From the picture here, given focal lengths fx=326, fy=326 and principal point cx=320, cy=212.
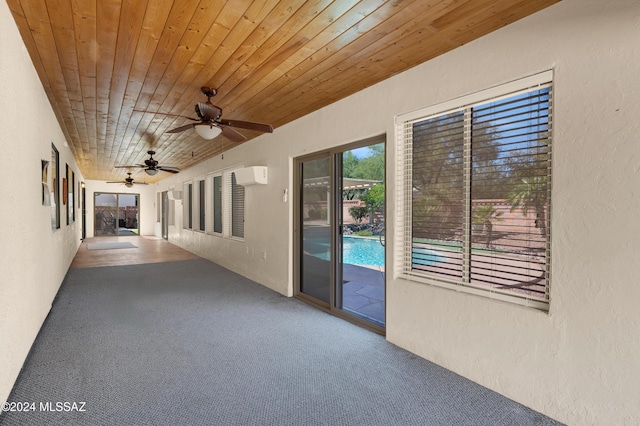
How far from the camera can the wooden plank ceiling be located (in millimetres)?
1975

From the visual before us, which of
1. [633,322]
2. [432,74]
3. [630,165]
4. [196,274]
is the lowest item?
[196,274]

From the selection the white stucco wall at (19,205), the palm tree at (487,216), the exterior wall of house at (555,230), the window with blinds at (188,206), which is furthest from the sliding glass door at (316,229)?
the window with blinds at (188,206)

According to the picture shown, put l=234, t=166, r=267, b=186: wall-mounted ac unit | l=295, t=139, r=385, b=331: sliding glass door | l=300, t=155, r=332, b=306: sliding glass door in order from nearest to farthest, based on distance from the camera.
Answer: l=295, t=139, r=385, b=331: sliding glass door → l=300, t=155, r=332, b=306: sliding glass door → l=234, t=166, r=267, b=186: wall-mounted ac unit

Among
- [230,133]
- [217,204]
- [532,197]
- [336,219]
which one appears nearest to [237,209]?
[217,204]

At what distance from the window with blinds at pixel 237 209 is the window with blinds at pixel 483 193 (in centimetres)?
398

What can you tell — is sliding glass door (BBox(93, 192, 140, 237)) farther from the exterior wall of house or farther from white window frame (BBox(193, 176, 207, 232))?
the exterior wall of house

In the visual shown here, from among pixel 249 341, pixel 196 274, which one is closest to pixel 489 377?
pixel 249 341

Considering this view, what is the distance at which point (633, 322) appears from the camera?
1697 millimetres

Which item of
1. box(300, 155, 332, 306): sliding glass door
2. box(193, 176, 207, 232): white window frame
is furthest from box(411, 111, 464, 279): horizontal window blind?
box(193, 176, 207, 232): white window frame

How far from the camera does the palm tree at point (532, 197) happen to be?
2115 millimetres

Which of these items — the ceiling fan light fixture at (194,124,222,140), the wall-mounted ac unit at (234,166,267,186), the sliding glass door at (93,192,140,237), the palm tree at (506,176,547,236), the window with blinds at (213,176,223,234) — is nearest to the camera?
the palm tree at (506,176,547,236)

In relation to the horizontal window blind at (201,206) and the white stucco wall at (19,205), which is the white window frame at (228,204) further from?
the white stucco wall at (19,205)

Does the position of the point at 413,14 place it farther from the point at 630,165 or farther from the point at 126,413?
the point at 126,413

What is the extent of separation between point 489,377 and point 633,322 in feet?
3.11
